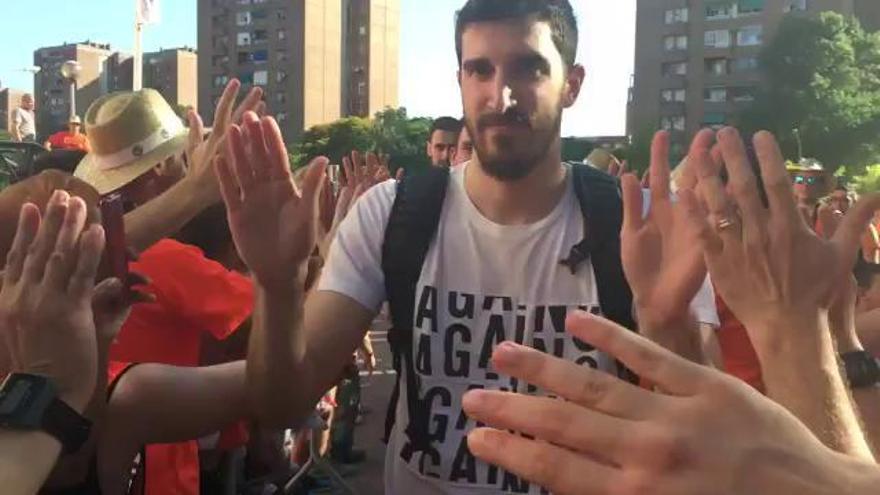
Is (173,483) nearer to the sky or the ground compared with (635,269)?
nearer to the ground

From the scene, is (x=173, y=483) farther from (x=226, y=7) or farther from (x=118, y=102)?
(x=226, y=7)

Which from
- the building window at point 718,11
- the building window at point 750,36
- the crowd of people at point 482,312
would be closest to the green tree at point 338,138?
the building window at point 718,11

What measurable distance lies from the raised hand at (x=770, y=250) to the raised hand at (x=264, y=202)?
892 mm

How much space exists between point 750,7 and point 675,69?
7.35 meters

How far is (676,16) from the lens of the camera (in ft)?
240

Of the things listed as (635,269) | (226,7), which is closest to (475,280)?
(635,269)

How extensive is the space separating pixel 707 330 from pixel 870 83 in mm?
59661

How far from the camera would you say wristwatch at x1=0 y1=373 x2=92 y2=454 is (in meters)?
1.56

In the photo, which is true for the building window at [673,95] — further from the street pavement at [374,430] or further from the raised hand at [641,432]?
the raised hand at [641,432]

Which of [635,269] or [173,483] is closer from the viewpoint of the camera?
[635,269]

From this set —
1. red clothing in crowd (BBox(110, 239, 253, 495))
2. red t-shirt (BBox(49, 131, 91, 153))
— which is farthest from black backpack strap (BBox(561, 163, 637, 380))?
red t-shirt (BBox(49, 131, 91, 153))

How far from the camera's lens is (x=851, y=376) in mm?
1914

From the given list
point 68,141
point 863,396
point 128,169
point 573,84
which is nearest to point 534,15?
point 573,84

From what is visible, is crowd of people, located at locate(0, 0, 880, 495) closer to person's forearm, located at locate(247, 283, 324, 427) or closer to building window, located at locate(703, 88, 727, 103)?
person's forearm, located at locate(247, 283, 324, 427)
